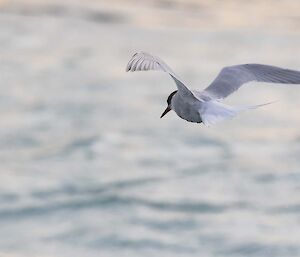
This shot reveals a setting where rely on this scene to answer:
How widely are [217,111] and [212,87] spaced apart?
0.85 m

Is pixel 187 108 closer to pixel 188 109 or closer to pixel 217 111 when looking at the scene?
pixel 188 109

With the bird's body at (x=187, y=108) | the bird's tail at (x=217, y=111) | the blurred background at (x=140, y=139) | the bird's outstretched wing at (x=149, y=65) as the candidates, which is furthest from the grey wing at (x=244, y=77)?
the blurred background at (x=140, y=139)

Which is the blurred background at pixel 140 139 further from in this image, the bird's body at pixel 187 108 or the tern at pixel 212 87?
the bird's body at pixel 187 108

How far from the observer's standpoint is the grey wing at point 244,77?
6.21 m

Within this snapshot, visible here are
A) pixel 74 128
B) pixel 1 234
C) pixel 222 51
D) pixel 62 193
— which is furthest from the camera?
pixel 222 51

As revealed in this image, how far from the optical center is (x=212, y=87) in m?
6.39

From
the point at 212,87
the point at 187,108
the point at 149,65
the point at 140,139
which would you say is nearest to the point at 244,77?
the point at 212,87

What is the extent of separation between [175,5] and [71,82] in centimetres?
208

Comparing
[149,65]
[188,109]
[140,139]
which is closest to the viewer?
[149,65]

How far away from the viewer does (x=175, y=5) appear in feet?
59.6

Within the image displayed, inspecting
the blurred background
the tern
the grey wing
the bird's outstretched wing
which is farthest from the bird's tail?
the blurred background

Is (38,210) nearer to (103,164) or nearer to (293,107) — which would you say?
(103,164)

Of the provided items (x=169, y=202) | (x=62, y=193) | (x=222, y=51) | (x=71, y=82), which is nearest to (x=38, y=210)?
(x=62, y=193)

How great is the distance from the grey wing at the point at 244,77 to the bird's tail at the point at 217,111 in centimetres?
39
